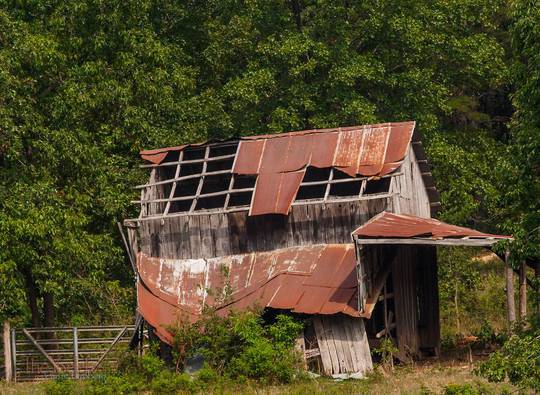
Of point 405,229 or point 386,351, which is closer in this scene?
point 405,229

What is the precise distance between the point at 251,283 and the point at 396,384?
574 centimetres

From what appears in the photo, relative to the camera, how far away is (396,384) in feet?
82.4

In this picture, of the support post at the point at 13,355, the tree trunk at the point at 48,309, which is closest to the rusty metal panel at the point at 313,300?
the support post at the point at 13,355

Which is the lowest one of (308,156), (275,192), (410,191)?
(410,191)

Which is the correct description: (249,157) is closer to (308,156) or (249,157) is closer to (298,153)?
(298,153)

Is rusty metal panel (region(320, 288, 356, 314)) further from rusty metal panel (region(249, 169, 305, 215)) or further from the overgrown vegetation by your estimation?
rusty metal panel (region(249, 169, 305, 215))

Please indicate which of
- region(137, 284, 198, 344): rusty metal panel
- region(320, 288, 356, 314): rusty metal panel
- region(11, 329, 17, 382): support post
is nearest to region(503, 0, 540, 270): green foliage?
region(320, 288, 356, 314): rusty metal panel

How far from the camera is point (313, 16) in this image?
140 ft

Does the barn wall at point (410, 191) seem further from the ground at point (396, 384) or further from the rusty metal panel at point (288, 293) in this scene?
the ground at point (396, 384)

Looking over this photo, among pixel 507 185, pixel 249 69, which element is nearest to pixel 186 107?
pixel 249 69

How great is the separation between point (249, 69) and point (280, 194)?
11.3 metres

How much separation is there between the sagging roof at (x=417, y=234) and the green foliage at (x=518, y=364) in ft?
20.2

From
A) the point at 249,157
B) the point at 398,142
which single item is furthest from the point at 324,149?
the point at 249,157

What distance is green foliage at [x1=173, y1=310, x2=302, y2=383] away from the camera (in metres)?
26.5
